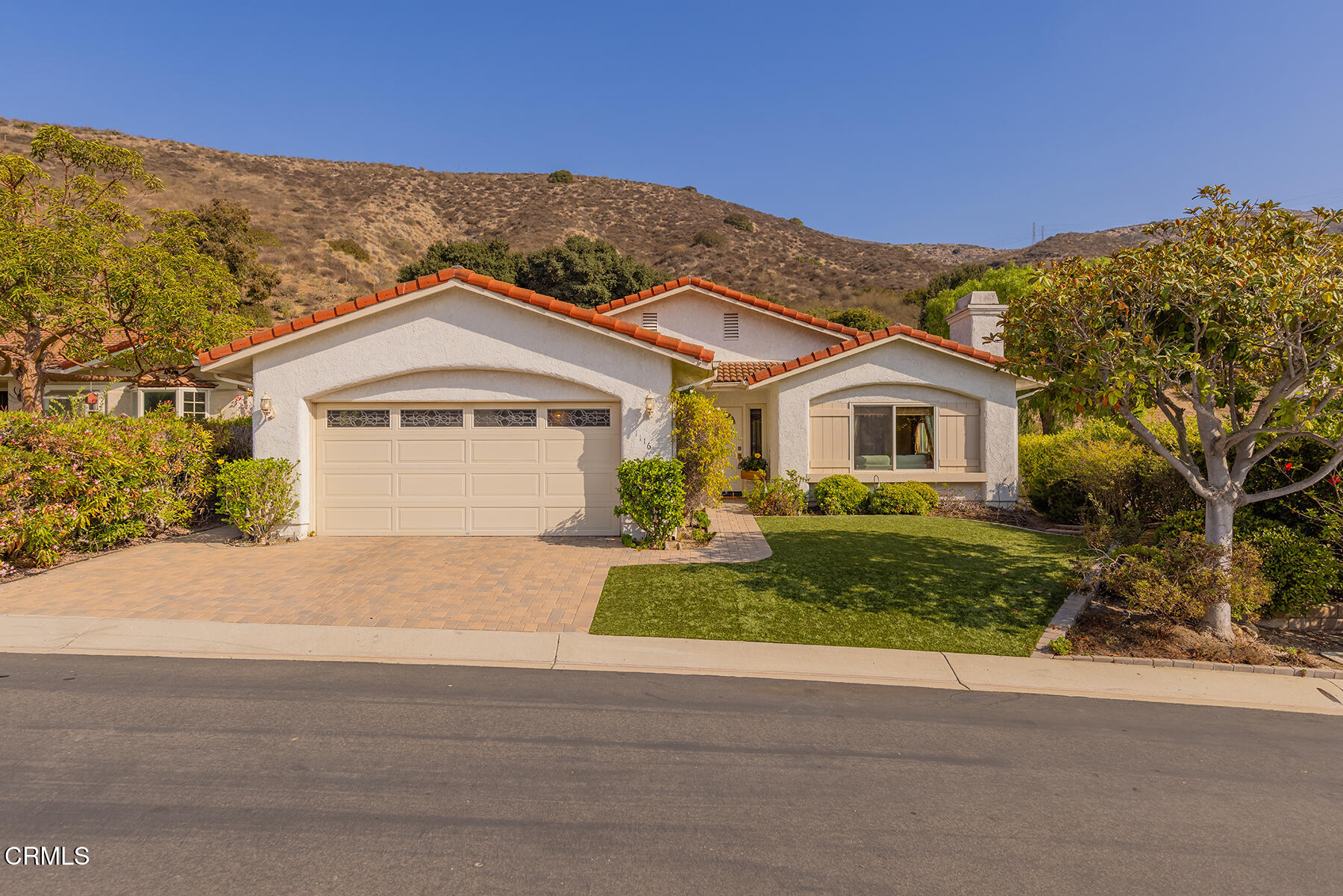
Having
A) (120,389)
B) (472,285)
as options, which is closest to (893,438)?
(472,285)

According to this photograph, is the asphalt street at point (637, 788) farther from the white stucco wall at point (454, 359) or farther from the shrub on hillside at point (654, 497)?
the white stucco wall at point (454, 359)

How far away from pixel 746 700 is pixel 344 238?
50747 mm

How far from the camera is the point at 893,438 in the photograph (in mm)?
14977

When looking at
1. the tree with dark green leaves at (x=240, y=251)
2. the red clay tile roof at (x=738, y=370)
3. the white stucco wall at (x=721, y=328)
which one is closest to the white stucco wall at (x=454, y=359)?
the red clay tile roof at (x=738, y=370)

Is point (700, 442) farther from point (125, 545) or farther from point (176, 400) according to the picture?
point (176, 400)

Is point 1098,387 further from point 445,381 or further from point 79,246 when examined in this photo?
point 79,246

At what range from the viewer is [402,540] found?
11062 millimetres

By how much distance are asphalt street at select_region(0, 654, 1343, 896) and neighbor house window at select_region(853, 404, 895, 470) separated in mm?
9452

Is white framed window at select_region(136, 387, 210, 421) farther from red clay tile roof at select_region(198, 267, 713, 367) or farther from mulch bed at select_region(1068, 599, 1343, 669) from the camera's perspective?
mulch bed at select_region(1068, 599, 1343, 669)

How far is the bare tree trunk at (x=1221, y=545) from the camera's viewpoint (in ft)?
22.7

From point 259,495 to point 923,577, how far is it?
1003 centimetres

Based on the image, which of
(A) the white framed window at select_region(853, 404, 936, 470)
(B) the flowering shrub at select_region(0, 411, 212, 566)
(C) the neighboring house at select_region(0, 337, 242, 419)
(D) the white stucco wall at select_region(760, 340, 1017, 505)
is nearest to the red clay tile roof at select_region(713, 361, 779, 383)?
(D) the white stucco wall at select_region(760, 340, 1017, 505)

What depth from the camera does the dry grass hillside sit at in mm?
45094

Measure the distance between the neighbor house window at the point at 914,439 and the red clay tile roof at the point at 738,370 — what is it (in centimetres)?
337
